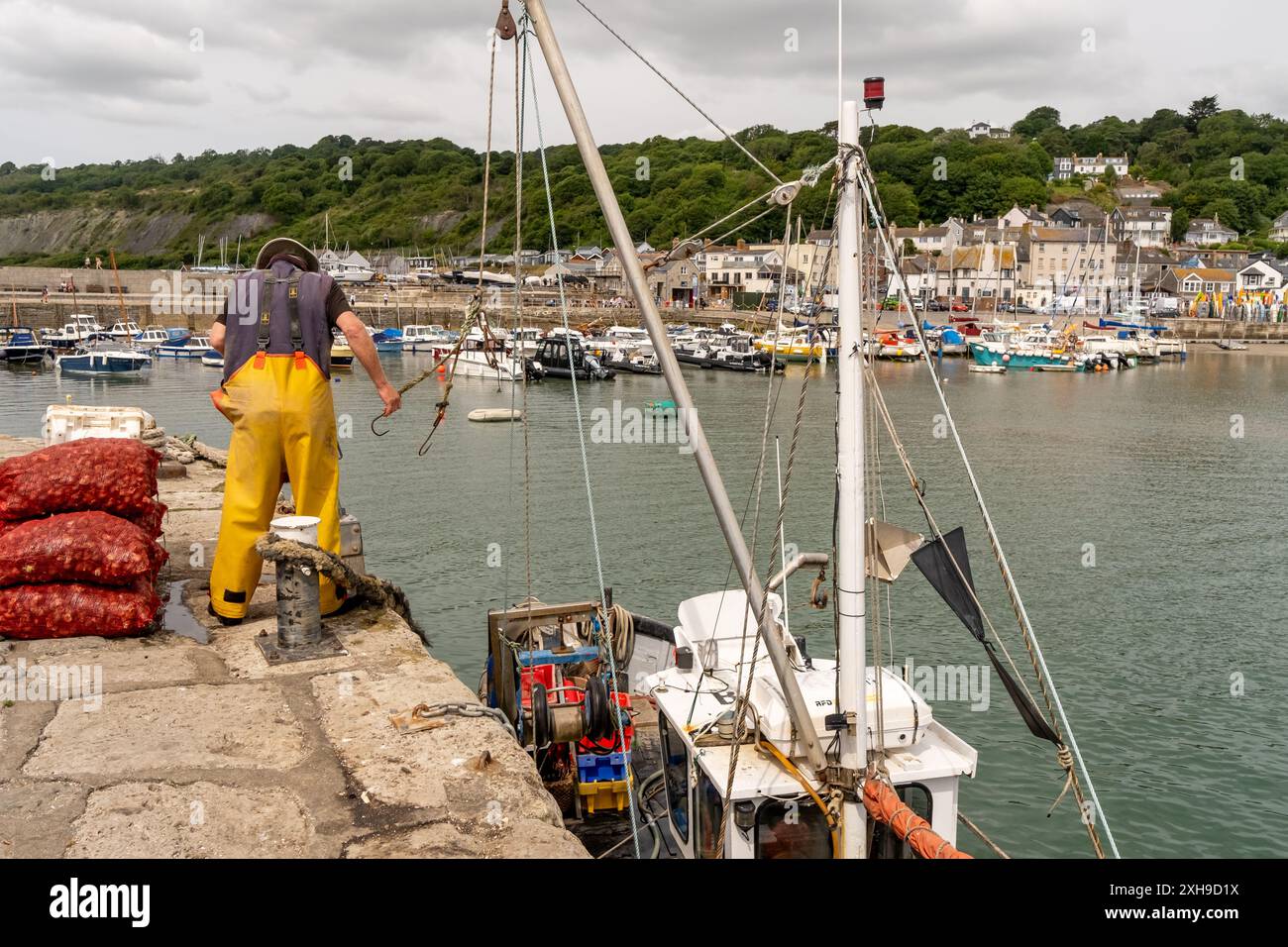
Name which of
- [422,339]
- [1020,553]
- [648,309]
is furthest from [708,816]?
[422,339]

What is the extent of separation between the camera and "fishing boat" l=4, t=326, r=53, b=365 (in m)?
73.0

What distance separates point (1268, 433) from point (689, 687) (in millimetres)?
46364

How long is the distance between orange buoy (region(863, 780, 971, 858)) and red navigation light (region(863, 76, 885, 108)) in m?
3.96

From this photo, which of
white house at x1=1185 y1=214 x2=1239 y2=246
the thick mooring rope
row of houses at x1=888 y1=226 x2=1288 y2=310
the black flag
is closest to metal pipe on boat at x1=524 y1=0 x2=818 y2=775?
the black flag

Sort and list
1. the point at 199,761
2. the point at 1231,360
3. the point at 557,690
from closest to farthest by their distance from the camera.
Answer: the point at 199,761
the point at 557,690
the point at 1231,360

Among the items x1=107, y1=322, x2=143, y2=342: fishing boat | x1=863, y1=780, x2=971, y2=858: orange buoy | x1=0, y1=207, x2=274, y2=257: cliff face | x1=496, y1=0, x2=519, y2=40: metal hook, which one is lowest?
x1=863, y1=780, x2=971, y2=858: orange buoy

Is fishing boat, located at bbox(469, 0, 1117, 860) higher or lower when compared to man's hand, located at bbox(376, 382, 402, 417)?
lower

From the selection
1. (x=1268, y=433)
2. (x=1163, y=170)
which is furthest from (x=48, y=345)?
(x=1163, y=170)

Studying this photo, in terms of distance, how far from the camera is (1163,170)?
654ft

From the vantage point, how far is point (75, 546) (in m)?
7.15

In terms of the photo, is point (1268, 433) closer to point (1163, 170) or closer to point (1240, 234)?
point (1240, 234)

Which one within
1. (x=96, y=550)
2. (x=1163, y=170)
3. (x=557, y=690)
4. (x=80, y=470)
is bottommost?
(x=557, y=690)

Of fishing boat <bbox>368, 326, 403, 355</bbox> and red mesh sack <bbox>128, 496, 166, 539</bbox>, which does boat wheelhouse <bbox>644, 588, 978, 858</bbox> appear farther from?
fishing boat <bbox>368, 326, 403, 355</bbox>

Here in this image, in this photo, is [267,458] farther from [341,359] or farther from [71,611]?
[341,359]
